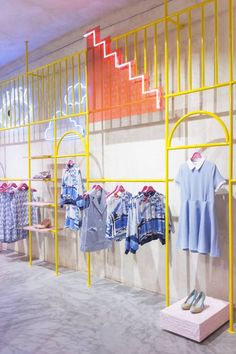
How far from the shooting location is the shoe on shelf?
2.79m

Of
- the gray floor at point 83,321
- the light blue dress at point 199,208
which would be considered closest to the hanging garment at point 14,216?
the gray floor at point 83,321

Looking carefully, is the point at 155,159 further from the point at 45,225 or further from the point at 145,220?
the point at 45,225

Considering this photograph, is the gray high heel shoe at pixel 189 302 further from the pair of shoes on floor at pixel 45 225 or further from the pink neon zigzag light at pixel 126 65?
the pair of shoes on floor at pixel 45 225

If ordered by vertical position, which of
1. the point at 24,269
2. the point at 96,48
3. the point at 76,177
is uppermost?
the point at 96,48

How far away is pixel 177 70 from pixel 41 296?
8.92 ft

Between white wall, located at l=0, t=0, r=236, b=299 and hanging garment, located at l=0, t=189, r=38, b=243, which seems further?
hanging garment, located at l=0, t=189, r=38, b=243

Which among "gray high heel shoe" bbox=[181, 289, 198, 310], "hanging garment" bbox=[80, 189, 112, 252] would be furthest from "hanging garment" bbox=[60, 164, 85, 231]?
"gray high heel shoe" bbox=[181, 289, 198, 310]

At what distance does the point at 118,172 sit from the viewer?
404cm

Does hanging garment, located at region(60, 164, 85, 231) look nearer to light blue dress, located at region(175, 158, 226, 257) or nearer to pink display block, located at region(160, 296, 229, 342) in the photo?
light blue dress, located at region(175, 158, 226, 257)

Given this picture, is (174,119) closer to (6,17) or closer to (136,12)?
(136,12)

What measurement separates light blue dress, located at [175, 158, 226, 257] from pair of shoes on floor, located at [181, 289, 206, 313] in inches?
15.5

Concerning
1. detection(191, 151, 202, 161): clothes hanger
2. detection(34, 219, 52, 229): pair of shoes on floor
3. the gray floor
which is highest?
detection(191, 151, 202, 161): clothes hanger

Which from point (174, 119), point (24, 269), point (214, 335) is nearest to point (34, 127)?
point (24, 269)

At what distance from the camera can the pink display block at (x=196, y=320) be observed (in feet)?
8.62
